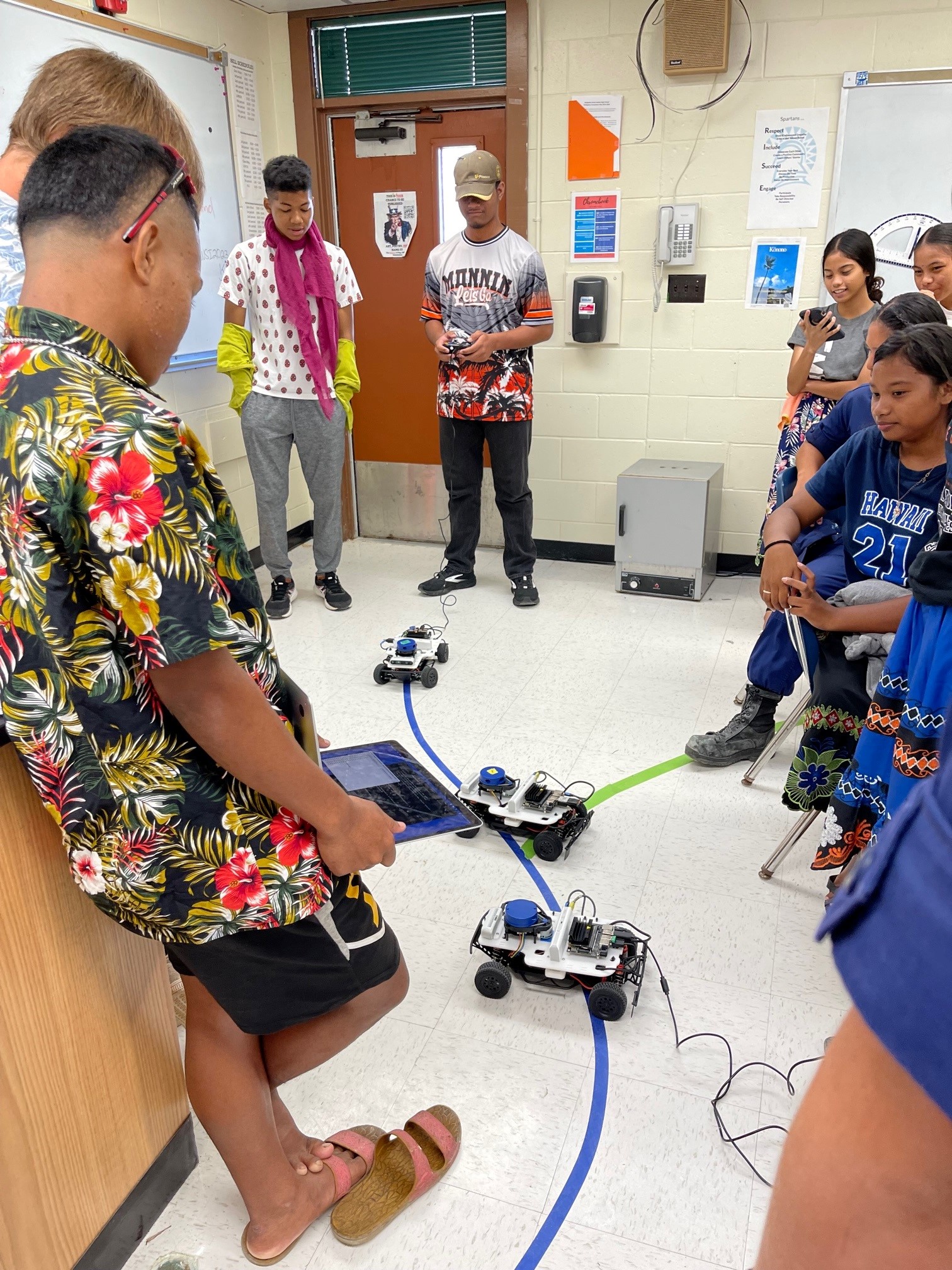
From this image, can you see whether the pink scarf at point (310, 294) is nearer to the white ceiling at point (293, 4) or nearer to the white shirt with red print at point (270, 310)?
the white shirt with red print at point (270, 310)

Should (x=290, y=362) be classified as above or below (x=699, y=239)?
below

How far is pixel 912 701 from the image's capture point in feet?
5.71

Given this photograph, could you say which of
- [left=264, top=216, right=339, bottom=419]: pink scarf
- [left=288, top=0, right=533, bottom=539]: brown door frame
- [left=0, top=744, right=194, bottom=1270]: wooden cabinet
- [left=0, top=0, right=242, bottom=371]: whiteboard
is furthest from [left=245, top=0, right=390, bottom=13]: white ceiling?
[left=0, top=744, right=194, bottom=1270]: wooden cabinet

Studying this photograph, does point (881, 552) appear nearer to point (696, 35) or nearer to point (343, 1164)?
point (343, 1164)

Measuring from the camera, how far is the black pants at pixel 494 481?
4.21 metres

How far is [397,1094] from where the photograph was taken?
1.74 m

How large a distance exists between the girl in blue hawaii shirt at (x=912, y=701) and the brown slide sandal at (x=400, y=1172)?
962 millimetres

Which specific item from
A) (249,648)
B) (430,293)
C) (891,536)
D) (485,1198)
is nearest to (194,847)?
(249,648)

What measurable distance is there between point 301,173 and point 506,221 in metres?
1.23

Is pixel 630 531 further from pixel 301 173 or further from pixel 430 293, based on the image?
pixel 301 173

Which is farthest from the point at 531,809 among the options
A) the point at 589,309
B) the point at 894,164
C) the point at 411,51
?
the point at 411,51

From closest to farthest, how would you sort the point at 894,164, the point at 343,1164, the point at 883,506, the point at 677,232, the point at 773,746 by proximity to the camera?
the point at 343,1164
the point at 883,506
the point at 773,746
the point at 894,164
the point at 677,232

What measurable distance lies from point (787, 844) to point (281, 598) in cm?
259

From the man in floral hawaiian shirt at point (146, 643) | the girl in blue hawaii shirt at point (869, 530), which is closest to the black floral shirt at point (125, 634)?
the man in floral hawaiian shirt at point (146, 643)
